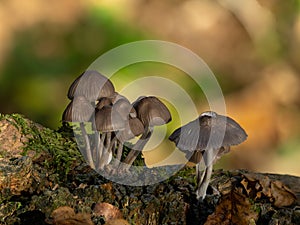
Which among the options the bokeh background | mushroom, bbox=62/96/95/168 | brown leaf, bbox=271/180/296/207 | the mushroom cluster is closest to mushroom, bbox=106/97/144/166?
the mushroom cluster

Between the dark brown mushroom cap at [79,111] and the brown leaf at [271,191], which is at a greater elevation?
the dark brown mushroom cap at [79,111]

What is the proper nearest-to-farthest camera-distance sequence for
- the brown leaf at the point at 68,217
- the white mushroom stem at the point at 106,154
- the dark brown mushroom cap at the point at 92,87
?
the brown leaf at the point at 68,217
the dark brown mushroom cap at the point at 92,87
the white mushroom stem at the point at 106,154

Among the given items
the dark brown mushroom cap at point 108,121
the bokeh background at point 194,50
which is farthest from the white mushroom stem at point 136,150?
the bokeh background at point 194,50

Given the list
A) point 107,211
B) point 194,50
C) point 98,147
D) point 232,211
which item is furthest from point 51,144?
point 194,50

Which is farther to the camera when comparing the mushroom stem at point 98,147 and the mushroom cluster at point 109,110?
the mushroom stem at point 98,147

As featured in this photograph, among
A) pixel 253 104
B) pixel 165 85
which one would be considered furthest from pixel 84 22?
pixel 253 104

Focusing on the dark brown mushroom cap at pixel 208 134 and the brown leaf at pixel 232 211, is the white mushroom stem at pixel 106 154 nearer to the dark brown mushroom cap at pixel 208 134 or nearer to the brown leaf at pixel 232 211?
the dark brown mushroom cap at pixel 208 134
